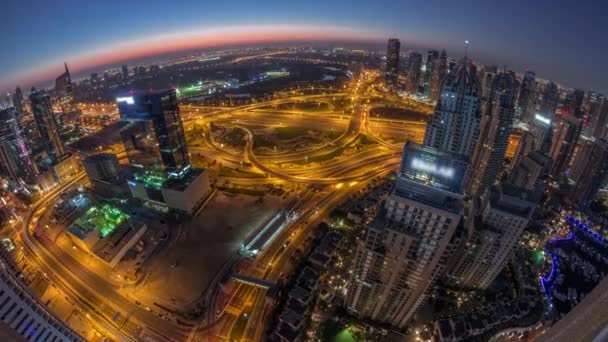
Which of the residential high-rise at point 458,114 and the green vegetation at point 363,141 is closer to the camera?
A: the residential high-rise at point 458,114

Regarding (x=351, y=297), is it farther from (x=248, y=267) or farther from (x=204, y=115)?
(x=204, y=115)

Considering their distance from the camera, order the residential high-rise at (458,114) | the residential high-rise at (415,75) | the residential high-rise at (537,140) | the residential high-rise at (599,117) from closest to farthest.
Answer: the residential high-rise at (458,114) → the residential high-rise at (537,140) → the residential high-rise at (599,117) → the residential high-rise at (415,75)

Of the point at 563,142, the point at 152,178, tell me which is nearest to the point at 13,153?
the point at 152,178

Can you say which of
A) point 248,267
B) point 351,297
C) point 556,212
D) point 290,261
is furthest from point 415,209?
point 556,212

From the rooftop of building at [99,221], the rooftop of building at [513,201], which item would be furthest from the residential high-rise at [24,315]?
the rooftop of building at [513,201]

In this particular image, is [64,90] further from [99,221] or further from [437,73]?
[437,73]

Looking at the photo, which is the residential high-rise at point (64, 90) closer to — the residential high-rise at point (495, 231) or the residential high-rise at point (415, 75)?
the residential high-rise at point (415, 75)

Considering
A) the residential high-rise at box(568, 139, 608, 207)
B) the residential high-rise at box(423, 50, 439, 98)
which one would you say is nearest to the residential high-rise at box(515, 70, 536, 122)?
the residential high-rise at box(423, 50, 439, 98)
